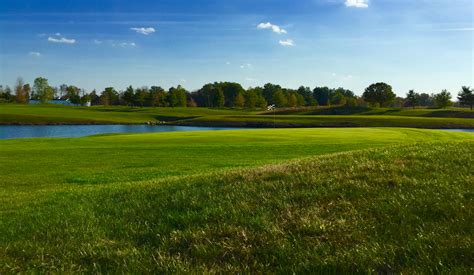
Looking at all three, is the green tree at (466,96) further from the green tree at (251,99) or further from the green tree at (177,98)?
the green tree at (177,98)

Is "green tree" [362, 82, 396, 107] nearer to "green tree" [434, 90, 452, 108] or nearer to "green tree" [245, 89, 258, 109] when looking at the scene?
"green tree" [434, 90, 452, 108]

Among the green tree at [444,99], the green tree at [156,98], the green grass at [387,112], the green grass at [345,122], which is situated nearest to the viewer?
the green grass at [345,122]

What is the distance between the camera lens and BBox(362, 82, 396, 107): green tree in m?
161

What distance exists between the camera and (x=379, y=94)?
6348 inches

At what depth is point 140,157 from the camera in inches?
1241

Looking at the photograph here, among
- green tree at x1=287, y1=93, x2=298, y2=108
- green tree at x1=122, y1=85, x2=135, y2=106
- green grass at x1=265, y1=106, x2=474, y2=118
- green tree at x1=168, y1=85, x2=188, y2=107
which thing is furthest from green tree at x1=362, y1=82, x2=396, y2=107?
green tree at x1=122, y1=85, x2=135, y2=106

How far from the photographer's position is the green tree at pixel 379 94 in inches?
Result: 6324

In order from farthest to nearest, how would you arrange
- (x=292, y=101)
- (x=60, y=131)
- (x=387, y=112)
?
(x=292, y=101)
(x=387, y=112)
(x=60, y=131)

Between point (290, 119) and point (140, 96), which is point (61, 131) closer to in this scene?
point (290, 119)

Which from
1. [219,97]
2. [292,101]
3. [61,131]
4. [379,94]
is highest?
[379,94]

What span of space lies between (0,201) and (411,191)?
11700 mm

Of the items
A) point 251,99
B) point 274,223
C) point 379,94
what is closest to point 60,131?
point 251,99

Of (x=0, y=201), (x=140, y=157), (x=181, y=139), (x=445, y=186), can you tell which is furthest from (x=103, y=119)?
(x=445, y=186)

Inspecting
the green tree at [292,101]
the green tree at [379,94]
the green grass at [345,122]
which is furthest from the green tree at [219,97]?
the green grass at [345,122]
